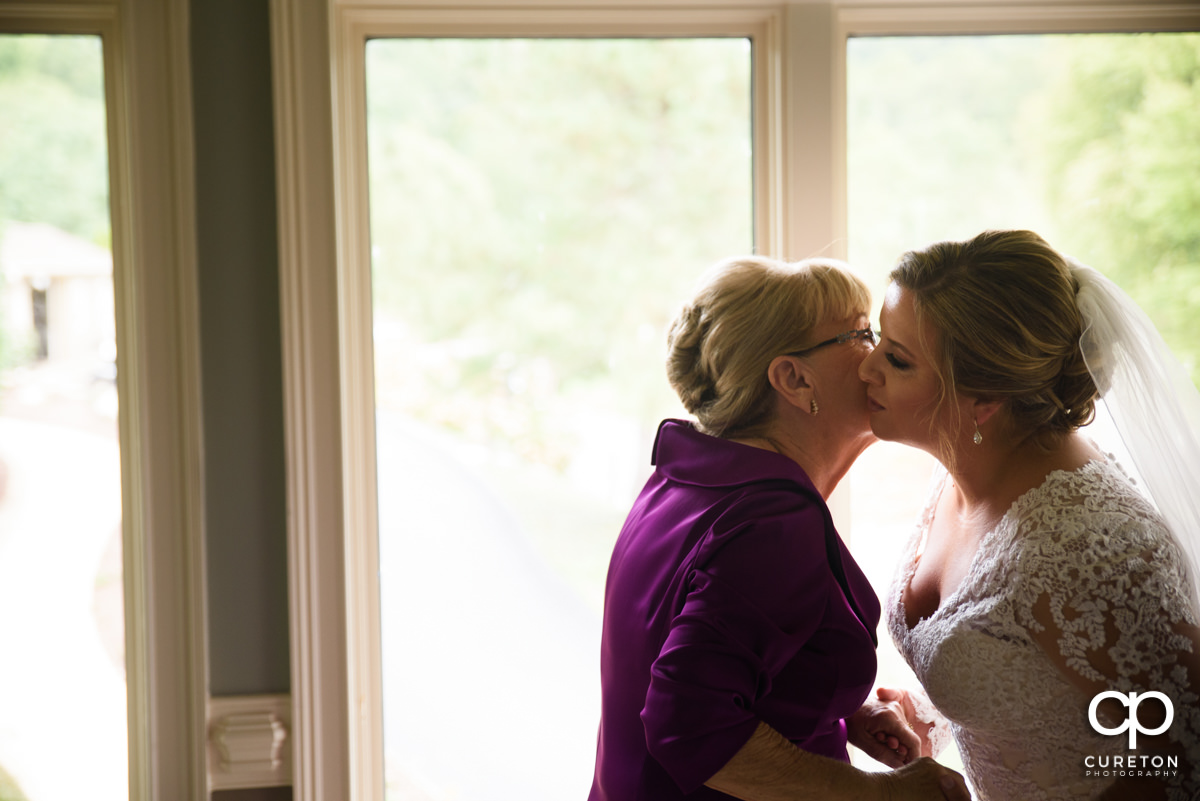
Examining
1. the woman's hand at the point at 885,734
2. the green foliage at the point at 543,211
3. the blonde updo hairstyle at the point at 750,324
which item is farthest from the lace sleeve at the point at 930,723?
the green foliage at the point at 543,211

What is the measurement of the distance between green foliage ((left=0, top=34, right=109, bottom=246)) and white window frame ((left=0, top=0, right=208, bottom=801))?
0.03m

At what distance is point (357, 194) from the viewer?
1934mm

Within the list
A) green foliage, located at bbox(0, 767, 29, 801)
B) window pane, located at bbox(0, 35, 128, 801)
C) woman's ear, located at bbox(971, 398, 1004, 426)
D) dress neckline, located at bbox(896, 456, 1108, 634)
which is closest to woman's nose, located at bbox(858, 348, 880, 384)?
woman's ear, located at bbox(971, 398, 1004, 426)

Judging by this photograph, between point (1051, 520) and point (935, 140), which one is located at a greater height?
point (935, 140)

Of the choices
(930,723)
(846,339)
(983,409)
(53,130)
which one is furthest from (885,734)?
(53,130)

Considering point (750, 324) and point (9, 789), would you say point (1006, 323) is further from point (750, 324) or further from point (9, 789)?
point (9, 789)

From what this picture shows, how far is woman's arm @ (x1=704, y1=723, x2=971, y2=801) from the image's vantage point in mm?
1115

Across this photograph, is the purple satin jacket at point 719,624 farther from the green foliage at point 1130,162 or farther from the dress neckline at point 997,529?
the green foliage at point 1130,162

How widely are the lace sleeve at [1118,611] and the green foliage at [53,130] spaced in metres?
2.02

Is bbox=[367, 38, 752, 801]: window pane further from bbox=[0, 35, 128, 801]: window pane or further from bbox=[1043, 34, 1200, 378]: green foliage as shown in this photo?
bbox=[1043, 34, 1200, 378]: green foliage

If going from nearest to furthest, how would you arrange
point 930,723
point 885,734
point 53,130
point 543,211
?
point 885,734
point 930,723
point 53,130
point 543,211

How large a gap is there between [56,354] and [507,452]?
1.05m

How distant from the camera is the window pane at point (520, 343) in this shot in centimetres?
196

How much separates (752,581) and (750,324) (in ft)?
1.45
